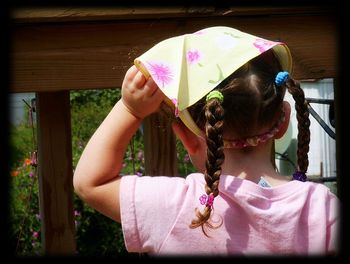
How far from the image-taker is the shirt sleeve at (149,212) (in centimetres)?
145

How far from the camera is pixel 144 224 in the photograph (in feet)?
4.79

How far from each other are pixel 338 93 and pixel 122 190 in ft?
2.99

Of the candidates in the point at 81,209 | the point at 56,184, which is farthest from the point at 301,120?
the point at 81,209

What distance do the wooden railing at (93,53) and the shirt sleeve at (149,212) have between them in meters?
0.43

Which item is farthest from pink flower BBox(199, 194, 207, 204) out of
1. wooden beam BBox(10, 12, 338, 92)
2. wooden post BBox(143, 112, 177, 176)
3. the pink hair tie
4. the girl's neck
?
wooden post BBox(143, 112, 177, 176)

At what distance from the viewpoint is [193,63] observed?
4.86 feet

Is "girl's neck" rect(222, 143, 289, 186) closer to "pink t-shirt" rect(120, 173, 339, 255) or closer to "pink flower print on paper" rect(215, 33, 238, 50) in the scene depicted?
"pink t-shirt" rect(120, 173, 339, 255)

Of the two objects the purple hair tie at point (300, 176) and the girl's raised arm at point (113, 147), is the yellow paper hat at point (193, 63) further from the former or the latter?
the purple hair tie at point (300, 176)

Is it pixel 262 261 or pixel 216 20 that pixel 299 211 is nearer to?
pixel 262 261

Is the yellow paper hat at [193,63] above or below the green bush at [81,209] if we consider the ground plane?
above

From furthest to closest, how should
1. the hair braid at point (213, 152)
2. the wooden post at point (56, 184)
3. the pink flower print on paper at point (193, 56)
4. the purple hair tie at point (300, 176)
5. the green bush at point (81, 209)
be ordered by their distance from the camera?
1. the green bush at point (81, 209)
2. the wooden post at point (56, 184)
3. the purple hair tie at point (300, 176)
4. the pink flower print on paper at point (193, 56)
5. the hair braid at point (213, 152)

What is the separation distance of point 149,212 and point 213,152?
0.69 feet

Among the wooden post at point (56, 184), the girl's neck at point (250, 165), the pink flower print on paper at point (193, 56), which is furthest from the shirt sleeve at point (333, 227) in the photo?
the wooden post at point (56, 184)

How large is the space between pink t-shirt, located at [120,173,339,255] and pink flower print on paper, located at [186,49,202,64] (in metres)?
0.28
